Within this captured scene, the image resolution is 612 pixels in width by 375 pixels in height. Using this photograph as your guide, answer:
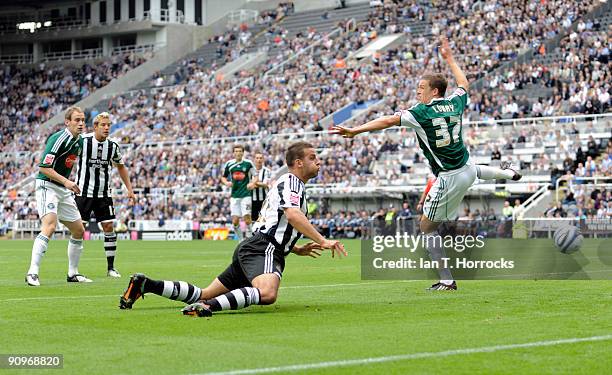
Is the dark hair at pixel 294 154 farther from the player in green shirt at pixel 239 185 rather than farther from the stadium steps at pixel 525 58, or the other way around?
the stadium steps at pixel 525 58

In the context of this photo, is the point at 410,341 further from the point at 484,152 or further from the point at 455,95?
the point at 484,152

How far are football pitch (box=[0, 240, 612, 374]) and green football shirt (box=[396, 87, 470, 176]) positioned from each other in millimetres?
1617

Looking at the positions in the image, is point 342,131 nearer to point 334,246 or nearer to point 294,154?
point 294,154

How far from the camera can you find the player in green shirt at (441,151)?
11.8 meters

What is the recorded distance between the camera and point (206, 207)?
1858 inches

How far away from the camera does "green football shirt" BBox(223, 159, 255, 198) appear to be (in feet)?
85.1

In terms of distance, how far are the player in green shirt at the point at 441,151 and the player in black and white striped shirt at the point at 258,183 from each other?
11.9 meters

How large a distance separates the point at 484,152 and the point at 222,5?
39487 millimetres

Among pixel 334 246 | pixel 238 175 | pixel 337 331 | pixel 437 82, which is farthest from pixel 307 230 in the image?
pixel 238 175

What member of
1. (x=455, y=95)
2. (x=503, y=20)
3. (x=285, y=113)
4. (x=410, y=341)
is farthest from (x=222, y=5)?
(x=410, y=341)

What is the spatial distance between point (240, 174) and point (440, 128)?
1458 cm

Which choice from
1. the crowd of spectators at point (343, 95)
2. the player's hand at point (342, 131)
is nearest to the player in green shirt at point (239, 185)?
the player's hand at point (342, 131)

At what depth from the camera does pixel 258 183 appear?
24.1 meters

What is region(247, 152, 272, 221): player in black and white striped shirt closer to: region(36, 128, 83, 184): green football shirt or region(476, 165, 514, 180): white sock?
region(36, 128, 83, 184): green football shirt
